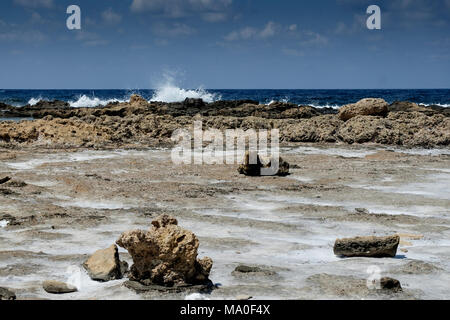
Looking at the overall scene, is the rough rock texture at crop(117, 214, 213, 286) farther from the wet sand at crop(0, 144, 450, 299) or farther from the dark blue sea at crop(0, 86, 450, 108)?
the dark blue sea at crop(0, 86, 450, 108)

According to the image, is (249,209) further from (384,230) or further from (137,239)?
(137,239)

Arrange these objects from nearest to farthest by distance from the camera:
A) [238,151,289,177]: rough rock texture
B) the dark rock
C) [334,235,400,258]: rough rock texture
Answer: [334,235,400,258]: rough rock texture → the dark rock → [238,151,289,177]: rough rock texture

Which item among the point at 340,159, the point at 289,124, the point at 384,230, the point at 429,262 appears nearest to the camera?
the point at 429,262

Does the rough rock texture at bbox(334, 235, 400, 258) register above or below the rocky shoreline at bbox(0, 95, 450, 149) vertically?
below

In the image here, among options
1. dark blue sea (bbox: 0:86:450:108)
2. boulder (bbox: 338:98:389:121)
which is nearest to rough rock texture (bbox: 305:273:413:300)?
boulder (bbox: 338:98:389:121)

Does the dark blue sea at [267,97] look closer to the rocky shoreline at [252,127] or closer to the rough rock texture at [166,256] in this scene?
the rocky shoreline at [252,127]

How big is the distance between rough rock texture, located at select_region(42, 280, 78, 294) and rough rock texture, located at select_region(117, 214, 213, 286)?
499 millimetres

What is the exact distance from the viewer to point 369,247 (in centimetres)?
553

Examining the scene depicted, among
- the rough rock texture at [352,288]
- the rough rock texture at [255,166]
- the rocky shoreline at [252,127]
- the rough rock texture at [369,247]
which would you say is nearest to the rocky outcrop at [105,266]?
the rough rock texture at [352,288]

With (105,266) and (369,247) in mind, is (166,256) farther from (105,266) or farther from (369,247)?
(369,247)

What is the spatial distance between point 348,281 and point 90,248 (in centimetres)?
265

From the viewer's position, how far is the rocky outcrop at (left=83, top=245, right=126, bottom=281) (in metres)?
4.81
